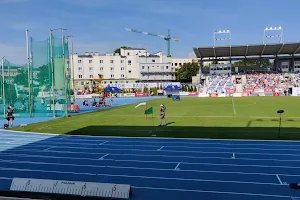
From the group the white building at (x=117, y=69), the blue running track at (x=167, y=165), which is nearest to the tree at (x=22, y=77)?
the blue running track at (x=167, y=165)

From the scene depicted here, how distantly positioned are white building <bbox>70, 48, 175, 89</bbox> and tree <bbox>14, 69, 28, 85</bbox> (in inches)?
2423

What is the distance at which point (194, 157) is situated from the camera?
11.5m

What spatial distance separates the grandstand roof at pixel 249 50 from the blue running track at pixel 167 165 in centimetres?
5930

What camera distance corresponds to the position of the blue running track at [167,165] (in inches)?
316

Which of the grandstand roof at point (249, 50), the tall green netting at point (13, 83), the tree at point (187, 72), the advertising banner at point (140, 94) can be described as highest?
the grandstand roof at point (249, 50)

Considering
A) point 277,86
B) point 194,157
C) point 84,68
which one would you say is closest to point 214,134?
point 194,157

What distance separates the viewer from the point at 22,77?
26953 millimetres

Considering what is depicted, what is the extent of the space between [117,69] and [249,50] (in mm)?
37706

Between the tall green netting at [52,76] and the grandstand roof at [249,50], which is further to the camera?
the grandstand roof at [249,50]

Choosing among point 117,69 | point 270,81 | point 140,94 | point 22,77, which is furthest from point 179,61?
point 22,77

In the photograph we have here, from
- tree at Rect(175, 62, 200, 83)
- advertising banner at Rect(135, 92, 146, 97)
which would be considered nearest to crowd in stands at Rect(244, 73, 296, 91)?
advertising banner at Rect(135, 92, 146, 97)

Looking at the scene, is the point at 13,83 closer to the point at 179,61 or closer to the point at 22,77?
the point at 22,77

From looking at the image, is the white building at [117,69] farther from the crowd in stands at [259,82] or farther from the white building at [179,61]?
the white building at [179,61]

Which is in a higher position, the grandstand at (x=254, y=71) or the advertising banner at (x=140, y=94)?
the grandstand at (x=254, y=71)
